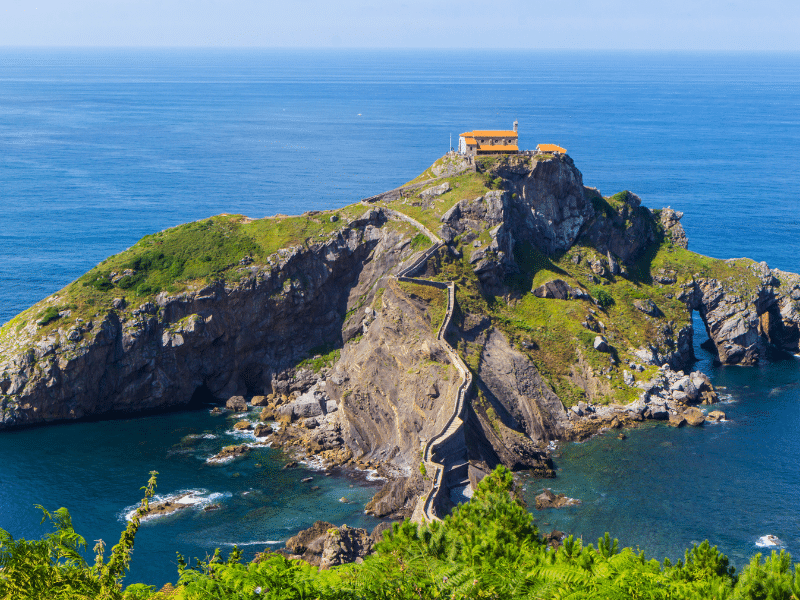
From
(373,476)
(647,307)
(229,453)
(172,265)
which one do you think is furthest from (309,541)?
(647,307)

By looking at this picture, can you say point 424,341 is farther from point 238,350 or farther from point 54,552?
point 54,552

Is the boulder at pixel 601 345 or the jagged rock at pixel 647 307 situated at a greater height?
the jagged rock at pixel 647 307

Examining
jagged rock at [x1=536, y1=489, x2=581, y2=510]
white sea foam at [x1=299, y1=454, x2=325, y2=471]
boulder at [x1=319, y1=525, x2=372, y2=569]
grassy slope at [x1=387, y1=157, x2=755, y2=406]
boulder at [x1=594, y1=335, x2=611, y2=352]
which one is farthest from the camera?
boulder at [x1=594, y1=335, x2=611, y2=352]

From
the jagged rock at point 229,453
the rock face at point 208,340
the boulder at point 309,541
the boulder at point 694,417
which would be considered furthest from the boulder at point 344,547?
the boulder at point 694,417

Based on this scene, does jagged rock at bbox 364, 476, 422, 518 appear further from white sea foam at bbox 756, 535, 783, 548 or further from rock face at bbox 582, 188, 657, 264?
rock face at bbox 582, 188, 657, 264

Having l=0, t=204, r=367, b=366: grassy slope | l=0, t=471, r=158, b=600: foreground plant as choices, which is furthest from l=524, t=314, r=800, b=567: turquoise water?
l=0, t=471, r=158, b=600: foreground plant

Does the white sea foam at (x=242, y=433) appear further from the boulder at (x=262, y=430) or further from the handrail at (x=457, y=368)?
the handrail at (x=457, y=368)
